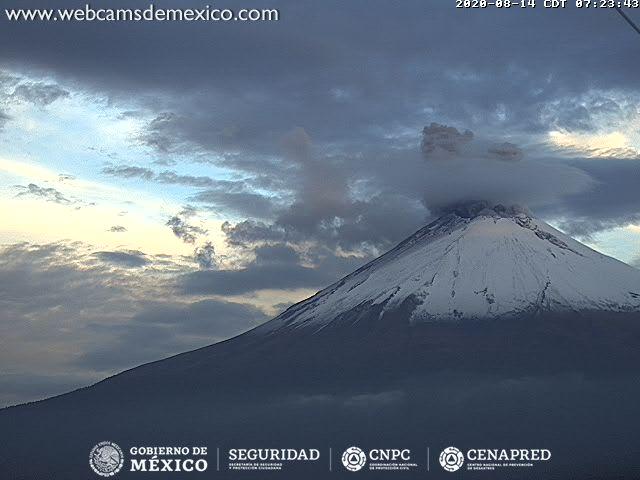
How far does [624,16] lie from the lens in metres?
37.5

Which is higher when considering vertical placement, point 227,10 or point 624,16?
point 227,10

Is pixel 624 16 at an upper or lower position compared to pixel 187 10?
lower

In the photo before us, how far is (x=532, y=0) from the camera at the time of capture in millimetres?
76875

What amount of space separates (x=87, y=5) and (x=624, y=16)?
160 ft

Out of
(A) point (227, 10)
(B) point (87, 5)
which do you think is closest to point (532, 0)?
(A) point (227, 10)

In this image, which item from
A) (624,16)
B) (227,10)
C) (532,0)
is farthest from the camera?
(532,0)

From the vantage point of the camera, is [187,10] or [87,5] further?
[87,5]

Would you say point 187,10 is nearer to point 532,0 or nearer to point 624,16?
point 532,0

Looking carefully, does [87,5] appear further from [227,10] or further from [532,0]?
[532,0]

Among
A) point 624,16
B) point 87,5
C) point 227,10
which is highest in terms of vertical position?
point 87,5

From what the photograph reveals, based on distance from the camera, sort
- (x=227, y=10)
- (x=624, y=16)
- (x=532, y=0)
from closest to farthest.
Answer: (x=624, y=16) < (x=227, y=10) < (x=532, y=0)

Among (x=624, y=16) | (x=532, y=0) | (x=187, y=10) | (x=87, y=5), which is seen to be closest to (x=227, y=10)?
(x=187, y=10)

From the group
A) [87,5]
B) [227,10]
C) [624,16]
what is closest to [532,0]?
[227,10]

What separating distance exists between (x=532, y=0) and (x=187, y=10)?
963 inches
